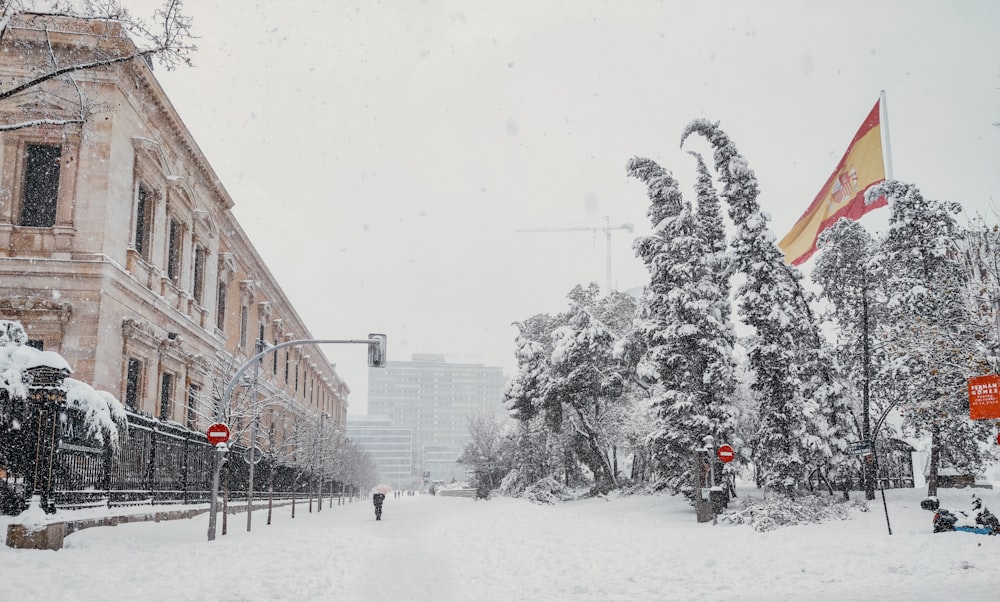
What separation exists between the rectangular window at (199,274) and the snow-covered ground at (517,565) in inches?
577

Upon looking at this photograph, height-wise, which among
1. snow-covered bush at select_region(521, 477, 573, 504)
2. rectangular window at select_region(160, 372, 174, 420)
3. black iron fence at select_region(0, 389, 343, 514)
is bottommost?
snow-covered bush at select_region(521, 477, 573, 504)

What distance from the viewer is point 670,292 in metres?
27.9

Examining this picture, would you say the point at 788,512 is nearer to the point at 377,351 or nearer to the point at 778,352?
the point at 778,352

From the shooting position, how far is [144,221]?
2770 centimetres

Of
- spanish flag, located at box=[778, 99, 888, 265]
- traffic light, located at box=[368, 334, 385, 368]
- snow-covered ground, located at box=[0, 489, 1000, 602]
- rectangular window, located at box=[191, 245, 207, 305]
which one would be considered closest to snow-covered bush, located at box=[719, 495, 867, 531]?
snow-covered ground, located at box=[0, 489, 1000, 602]

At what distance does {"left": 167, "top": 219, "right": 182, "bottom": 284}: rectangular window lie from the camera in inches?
1224

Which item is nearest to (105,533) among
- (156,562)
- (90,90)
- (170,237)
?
(156,562)

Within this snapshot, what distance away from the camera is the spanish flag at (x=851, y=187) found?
27.5 m

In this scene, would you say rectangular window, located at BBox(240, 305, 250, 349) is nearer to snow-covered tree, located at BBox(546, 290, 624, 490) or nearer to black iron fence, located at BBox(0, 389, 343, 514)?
black iron fence, located at BBox(0, 389, 343, 514)

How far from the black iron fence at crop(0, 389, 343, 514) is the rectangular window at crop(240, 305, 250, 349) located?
17.1m

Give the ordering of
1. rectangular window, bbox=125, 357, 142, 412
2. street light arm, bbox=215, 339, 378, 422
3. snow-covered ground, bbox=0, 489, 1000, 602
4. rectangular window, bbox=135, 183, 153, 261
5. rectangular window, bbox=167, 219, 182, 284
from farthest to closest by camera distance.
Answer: rectangular window, bbox=167, 219, 182, 284
rectangular window, bbox=135, 183, 153, 261
rectangular window, bbox=125, 357, 142, 412
street light arm, bbox=215, 339, 378, 422
snow-covered ground, bbox=0, 489, 1000, 602

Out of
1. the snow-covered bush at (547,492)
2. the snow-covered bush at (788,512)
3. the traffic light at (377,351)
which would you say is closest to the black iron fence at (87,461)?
the traffic light at (377,351)

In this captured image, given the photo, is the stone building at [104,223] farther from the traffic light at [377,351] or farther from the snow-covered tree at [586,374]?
the snow-covered tree at [586,374]

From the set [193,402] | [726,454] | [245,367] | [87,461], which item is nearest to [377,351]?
[245,367]
